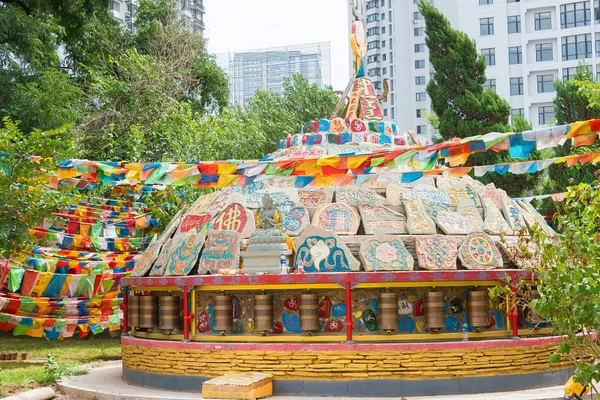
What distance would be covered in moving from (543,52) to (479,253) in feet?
112

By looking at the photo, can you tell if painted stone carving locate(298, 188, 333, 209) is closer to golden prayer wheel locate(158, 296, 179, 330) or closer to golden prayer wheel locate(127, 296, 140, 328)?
golden prayer wheel locate(158, 296, 179, 330)

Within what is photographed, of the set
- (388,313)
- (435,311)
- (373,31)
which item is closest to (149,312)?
(388,313)

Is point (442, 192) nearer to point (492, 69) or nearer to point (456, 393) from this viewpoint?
point (456, 393)

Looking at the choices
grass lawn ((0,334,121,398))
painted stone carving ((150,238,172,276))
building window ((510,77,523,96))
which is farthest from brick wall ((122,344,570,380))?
building window ((510,77,523,96))

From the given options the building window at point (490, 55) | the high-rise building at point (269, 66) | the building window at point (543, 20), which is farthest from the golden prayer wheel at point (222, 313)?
the high-rise building at point (269, 66)

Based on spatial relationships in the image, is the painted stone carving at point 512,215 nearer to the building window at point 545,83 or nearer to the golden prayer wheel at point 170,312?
the golden prayer wheel at point 170,312

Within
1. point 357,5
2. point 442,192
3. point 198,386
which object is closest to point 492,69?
point 357,5

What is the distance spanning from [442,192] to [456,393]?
131 inches

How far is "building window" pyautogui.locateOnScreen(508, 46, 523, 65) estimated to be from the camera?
42.8 metres

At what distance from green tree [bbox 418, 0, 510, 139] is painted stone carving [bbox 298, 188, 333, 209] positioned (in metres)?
14.9

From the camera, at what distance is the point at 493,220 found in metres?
12.0

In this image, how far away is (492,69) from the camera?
4294 cm

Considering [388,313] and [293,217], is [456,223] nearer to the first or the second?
[388,313]

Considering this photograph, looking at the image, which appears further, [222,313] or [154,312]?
[154,312]
